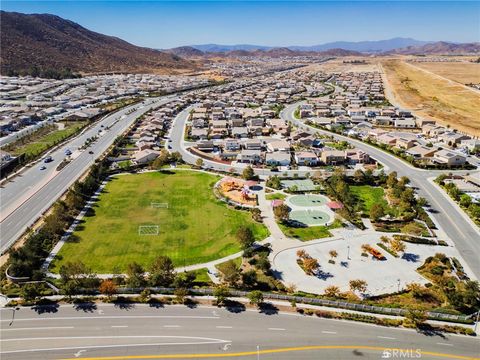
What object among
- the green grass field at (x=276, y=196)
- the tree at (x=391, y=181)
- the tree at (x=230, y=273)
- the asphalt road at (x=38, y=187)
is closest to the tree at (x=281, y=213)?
the green grass field at (x=276, y=196)

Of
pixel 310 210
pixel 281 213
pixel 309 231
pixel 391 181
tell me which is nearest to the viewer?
pixel 309 231

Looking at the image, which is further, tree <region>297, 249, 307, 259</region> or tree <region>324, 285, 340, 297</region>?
tree <region>297, 249, 307, 259</region>

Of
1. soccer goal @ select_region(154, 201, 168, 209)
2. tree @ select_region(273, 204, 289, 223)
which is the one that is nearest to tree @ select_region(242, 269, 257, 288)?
tree @ select_region(273, 204, 289, 223)

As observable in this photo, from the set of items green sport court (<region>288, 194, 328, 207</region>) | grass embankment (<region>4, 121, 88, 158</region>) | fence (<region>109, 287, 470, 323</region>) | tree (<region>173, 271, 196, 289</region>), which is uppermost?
grass embankment (<region>4, 121, 88, 158</region>)

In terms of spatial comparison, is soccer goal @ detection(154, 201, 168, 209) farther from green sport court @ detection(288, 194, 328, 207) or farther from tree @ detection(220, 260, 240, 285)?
tree @ detection(220, 260, 240, 285)

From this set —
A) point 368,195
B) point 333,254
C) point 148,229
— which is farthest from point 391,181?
point 148,229

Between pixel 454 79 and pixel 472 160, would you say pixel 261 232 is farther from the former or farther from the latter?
pixel 454 79

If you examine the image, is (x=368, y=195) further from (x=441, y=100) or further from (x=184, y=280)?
(x=441, y=100)

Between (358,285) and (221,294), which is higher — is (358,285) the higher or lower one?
the lower one
